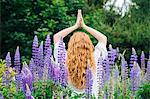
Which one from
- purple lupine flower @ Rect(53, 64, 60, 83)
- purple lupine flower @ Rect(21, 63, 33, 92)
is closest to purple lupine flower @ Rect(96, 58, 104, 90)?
purple lupine flower @ Rect(53, 64, 60, 83)

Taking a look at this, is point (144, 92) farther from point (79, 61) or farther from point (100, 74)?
point (79, 61)

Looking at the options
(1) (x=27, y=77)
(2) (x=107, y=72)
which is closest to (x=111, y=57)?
(2) (x=107, y=72)

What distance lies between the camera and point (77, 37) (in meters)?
6.67

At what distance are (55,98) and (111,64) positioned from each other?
873 mm

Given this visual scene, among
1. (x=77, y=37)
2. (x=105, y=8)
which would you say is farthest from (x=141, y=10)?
(x=77, y=37)

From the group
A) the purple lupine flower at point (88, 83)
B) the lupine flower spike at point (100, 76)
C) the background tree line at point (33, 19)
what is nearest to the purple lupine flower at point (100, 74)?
the lupine flower spike at point (100, 76)

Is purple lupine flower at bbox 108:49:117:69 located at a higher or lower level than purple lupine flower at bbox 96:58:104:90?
higher

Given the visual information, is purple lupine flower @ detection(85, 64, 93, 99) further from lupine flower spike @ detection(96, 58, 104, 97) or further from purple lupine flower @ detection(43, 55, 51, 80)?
purple lupine flower @ detection(43, 55, 51, 80)

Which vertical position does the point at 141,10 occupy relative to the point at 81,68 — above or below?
above

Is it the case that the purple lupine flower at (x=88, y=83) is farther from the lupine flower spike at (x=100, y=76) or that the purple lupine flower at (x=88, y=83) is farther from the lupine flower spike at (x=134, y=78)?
the lupine flower spike at (x=134, y=78)

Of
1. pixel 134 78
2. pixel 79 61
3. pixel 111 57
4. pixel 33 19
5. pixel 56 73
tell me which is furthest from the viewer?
pixel 33 19

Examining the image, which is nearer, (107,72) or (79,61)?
(107,72)

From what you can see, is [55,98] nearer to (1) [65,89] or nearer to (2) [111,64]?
Result: (1) [65,89]

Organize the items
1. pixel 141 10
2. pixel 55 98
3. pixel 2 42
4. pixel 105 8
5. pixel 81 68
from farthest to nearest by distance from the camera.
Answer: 1. pixel 141 10
2. pixel 105 8
3. pixel 2 42
4. pixel 81 68
5. pixel 55 98
